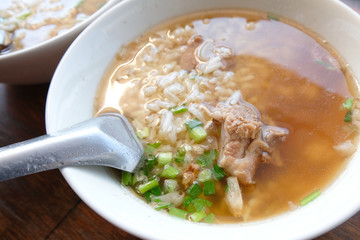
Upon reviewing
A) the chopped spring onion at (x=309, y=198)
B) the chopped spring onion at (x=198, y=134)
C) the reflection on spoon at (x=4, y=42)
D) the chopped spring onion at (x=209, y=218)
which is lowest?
the reflection on spoon at (x=4, y=42)

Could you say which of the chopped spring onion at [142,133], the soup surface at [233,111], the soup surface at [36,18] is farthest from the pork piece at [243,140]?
the soup surface at [36,18]

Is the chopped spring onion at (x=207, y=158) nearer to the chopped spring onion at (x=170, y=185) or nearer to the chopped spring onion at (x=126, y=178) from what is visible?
the chopped spring onion at (x=170, y=185)

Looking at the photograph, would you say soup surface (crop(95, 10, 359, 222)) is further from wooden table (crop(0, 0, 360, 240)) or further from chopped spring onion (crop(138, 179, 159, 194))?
wooden table (crop(0, 0, 360, 240))

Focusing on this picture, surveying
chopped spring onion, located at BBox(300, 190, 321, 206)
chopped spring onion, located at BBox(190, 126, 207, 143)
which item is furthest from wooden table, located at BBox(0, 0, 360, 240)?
chopped spring onion, located at BBox(190, 126, 207, 143)

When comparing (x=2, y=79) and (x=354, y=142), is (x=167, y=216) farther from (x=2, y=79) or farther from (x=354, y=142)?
(x=2, y=79)

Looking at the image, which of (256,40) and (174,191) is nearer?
(174,191)

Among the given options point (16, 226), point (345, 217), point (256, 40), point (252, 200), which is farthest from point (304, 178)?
point (16, 226)
